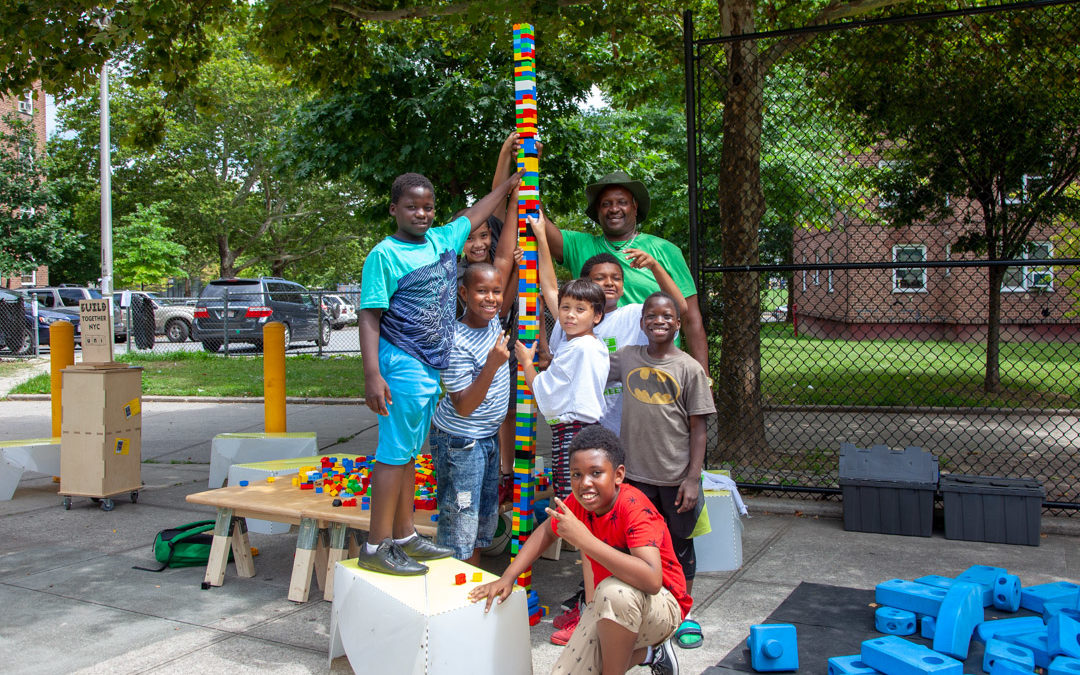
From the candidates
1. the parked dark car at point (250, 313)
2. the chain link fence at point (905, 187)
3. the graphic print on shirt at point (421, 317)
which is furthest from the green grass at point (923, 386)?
the parked dark car at point (250, 313)

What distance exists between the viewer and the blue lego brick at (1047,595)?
12.2 feet

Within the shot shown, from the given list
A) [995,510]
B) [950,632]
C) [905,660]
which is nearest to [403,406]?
[905,660]

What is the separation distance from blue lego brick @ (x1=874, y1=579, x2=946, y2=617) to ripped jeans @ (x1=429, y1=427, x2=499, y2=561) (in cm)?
203

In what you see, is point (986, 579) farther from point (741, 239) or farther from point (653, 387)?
point (741, 239)

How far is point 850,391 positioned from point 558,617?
9524mm

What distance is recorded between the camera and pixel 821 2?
393 inches

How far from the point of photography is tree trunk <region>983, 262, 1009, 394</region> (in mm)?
10406

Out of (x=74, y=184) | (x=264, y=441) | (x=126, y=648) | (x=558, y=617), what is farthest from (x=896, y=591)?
(x=74, y=184)

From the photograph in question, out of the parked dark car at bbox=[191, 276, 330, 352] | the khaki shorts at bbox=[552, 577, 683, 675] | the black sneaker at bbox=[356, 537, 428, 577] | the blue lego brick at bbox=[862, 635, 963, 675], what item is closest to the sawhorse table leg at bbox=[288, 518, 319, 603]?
the black sneaker at bbox=[356, 537, 428, 577]

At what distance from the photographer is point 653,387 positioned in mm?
3736

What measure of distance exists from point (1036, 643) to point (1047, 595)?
750mm

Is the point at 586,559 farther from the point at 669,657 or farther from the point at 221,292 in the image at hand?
the point at 221,292

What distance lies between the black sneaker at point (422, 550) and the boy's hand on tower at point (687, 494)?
1.08 m

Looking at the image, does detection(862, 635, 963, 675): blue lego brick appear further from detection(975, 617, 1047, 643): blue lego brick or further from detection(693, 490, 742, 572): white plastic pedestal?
detection(693, 490, 742, 572): white plastic pedestal
